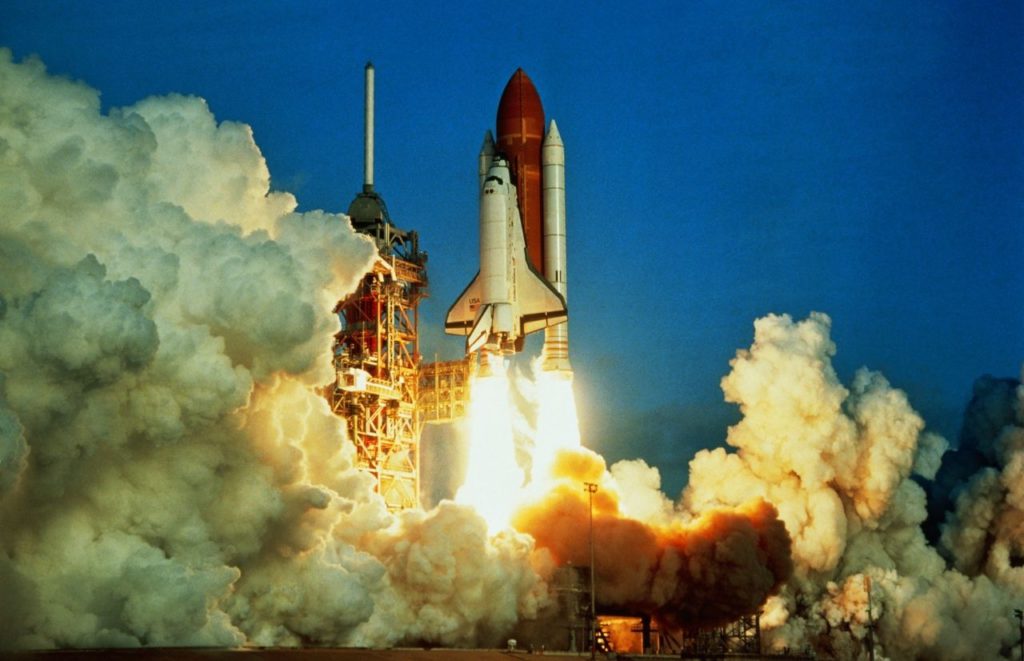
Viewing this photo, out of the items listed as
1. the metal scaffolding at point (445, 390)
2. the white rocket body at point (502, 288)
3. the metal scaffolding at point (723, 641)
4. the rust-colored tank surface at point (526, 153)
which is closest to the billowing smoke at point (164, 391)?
the white rocket body at point (502, 288)

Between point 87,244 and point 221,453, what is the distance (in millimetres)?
7763

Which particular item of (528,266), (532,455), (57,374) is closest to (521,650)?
(532,455)

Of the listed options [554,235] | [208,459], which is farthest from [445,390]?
[208,459]

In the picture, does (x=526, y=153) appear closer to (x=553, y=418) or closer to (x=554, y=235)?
(x=554, y=235)

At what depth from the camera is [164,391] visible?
167 feet

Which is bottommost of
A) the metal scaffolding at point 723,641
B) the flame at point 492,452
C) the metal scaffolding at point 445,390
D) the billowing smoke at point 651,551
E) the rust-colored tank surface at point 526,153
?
the metal scaffolding at point 723,641

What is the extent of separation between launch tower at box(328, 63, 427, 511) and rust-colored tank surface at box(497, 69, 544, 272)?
11.0 m

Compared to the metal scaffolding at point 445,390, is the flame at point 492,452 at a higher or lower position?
lower

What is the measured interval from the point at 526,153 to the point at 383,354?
14.6m

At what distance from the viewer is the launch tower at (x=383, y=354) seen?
3260 inches

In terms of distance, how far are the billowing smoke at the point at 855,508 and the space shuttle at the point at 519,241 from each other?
14879mm

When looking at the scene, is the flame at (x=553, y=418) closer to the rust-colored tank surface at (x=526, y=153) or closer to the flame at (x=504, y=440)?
the flame at (x=504, y=440)

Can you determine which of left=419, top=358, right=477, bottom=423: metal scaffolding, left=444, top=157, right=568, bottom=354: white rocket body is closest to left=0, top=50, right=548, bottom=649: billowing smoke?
left=444, top=157, right=568, bottom=354: white rocket body

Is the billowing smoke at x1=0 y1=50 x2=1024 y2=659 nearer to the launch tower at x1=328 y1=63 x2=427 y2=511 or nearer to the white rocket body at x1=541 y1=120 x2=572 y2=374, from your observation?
the white rocket body at x1=541 y1=120 x2=572 y2=374
